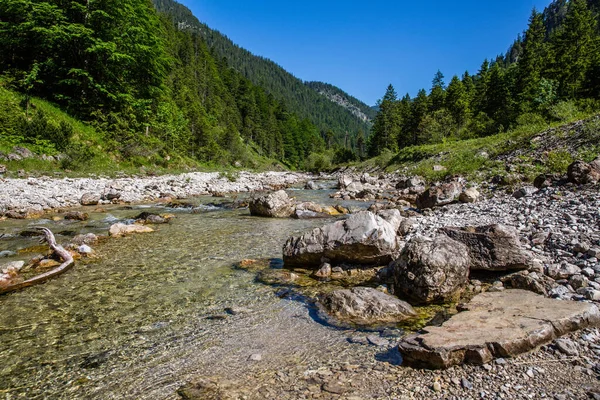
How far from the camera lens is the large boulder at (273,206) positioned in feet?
46.0

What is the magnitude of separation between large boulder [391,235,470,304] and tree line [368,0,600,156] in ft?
90.7

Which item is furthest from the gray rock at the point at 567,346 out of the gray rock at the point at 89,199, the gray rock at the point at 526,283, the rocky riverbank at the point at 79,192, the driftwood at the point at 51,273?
the gray rock at the point at 89,199

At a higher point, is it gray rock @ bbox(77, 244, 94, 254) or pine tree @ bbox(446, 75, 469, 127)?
pine tree @ bbox(446, 75, 469, 127)

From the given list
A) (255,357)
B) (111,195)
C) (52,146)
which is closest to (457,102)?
(111,195)

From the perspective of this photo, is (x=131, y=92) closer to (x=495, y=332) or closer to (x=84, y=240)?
(x=84, y=240)

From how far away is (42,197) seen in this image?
1417 centimetres

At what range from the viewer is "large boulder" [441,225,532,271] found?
219 inches

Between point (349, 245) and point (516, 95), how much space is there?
193ft

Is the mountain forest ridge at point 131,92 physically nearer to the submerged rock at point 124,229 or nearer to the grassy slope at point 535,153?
the grassy slope at point 535,153

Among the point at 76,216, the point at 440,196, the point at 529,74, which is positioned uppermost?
the point at 529,74

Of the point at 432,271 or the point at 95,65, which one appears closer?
the point at 432,271

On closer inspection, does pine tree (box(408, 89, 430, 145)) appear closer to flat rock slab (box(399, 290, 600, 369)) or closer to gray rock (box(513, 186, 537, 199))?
gray rock (box(513, 186, 537, 199))

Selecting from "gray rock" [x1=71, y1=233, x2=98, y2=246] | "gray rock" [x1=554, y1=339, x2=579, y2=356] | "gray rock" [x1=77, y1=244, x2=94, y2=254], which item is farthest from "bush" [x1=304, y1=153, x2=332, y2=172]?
"gray rock" [x1=554, y1=339, x2=579, y2=356]

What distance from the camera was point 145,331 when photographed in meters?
4.48
